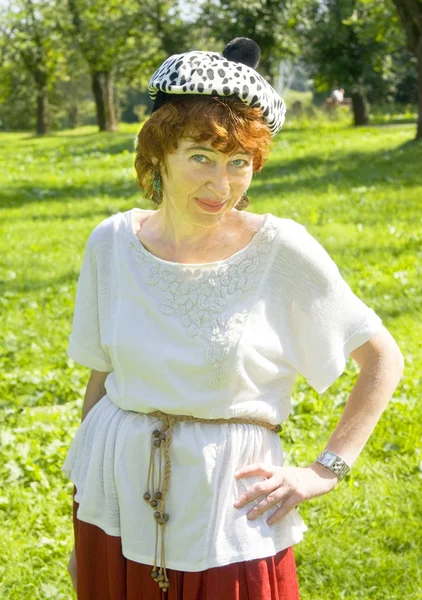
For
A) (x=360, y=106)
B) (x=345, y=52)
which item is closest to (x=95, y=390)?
(x=345, y=52)

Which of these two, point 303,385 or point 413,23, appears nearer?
point 303,385

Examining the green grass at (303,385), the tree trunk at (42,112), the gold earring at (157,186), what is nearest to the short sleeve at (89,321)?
the gold earring at (157,186)

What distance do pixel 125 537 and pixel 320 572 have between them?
5.82 ft

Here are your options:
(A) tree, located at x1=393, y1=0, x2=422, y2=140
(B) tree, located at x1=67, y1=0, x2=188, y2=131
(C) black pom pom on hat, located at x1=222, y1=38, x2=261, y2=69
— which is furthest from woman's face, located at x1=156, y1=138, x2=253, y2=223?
(B) tree, located at x1=67, y1=0, x2=188, y2=131

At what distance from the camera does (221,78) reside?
6.04 ft

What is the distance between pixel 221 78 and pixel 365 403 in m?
0.82

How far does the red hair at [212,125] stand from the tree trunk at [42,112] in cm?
3287

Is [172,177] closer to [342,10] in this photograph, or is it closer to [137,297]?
[137,297]

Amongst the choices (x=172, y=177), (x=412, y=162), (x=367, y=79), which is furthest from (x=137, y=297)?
(x=367, y=79)

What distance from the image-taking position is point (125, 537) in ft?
6.61

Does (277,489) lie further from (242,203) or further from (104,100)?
(104,100)

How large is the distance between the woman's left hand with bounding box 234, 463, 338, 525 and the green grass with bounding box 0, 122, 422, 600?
1656 mm

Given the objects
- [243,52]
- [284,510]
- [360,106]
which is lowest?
[360,106]

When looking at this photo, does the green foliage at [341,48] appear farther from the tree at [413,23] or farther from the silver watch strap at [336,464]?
the silver watch strap at [336,464]
